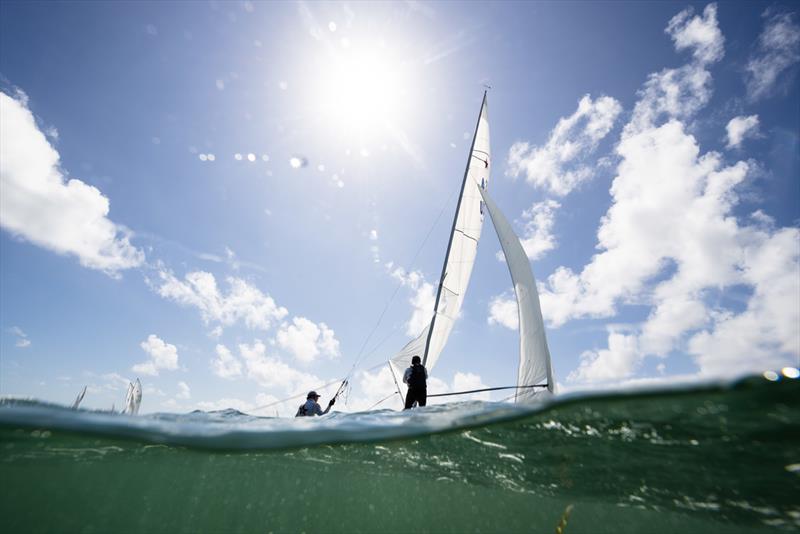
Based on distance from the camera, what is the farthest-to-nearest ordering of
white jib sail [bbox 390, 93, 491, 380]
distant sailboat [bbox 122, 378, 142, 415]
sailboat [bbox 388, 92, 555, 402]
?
1. distant sailboat [bbox 122, 378, 142, 415]
2. white jib sail [bbox 390, 93, 491, 380]
3. sailboat [bbox 388, 92, 555, 402]

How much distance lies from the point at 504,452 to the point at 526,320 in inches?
219

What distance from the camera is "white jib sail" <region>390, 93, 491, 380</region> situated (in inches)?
625

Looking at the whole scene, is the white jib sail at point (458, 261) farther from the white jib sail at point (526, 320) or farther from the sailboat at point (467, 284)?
the white jib sail at point (526, 320)

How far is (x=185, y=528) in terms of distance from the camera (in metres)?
35.1

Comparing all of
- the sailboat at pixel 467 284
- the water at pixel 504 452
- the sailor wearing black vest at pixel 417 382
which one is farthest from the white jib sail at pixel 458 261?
the water at pixel 504 452

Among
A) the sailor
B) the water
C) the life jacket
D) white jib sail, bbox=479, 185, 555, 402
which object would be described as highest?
white jib sail, bbox=479, 185, 555, 402

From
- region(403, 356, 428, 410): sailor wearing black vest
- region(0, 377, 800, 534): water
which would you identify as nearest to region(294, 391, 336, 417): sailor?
region(0, 377, 800, 534): water

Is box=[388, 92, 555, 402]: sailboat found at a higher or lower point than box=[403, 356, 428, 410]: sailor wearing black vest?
higher

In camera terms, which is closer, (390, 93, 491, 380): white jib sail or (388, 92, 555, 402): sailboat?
(388, 92, 555, 402): sailboat

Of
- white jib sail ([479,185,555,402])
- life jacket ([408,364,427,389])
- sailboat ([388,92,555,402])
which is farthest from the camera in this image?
sailboat ([388,92,555,402])

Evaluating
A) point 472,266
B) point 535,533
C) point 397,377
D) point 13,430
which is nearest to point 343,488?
point 397,377

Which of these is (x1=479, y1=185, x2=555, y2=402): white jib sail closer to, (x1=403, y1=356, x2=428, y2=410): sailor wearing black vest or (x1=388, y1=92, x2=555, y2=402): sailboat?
(x1=388, y1=92, x2=555, y2=402): sailboat

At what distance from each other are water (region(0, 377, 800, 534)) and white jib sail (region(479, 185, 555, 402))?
8.81 feet

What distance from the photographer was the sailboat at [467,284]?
12.8 meters
